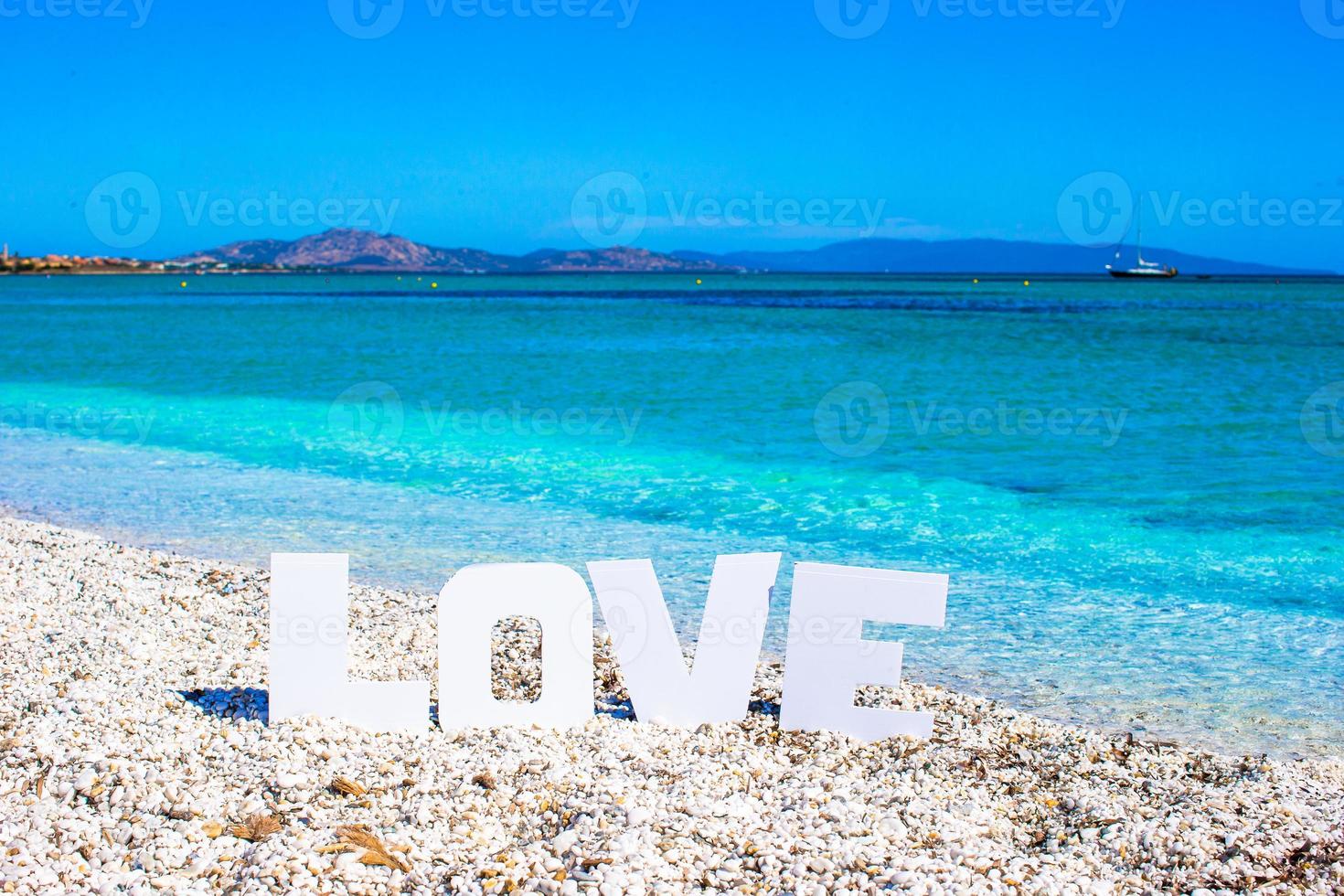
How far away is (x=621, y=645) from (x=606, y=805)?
1.15 m

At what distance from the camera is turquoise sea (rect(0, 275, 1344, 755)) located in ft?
25.7

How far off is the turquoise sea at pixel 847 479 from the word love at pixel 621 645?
1623 mm

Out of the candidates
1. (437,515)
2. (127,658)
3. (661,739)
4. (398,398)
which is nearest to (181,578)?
(127,658)

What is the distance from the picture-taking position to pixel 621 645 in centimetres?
559

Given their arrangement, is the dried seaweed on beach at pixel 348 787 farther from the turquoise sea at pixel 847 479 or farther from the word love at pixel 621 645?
the turquoise sea at pixel 847 479

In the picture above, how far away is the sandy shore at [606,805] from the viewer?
4.03m

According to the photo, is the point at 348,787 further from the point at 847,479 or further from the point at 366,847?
the point at 847,479

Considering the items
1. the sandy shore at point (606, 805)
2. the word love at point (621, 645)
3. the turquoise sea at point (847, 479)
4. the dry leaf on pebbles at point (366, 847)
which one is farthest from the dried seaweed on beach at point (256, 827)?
the turquoise sea at point (847, 479)

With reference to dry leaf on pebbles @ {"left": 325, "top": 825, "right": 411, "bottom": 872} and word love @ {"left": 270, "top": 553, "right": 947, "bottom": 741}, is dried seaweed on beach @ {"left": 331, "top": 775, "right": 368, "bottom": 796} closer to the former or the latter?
dry leaf on pebbles @ {"left": 325, "top": 825, "right": 411, "bottom": 872}

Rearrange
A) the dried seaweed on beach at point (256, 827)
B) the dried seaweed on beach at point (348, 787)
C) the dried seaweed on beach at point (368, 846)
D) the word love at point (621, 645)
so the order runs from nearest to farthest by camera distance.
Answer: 1. the dried seaweed on beach at point (368, 846)
2. the dried seaweed on beach at point (256, 827)
3. the dried seaweed on beach at point (348, 787)
4. the word love at point (621, 645)

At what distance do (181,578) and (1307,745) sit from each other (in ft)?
24.9

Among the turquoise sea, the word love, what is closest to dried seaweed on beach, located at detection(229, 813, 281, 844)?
the word love

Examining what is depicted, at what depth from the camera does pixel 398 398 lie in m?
24.0

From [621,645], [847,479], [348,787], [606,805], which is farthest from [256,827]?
[847,479]
